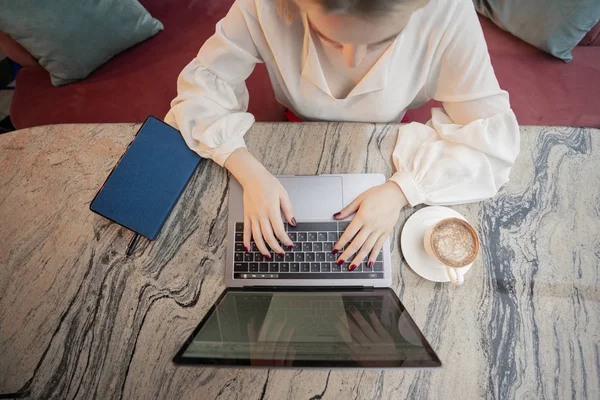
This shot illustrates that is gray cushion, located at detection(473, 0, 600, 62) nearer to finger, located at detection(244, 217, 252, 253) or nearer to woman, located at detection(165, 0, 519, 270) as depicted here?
woman, located at detection(165, 0, 519, 270)

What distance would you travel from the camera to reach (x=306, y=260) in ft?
2.21

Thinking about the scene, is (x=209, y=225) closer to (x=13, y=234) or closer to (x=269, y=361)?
(x=269, y=361)

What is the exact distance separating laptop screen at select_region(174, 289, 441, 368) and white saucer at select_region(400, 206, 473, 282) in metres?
0.08

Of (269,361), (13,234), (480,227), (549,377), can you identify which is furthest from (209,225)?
(549,377)

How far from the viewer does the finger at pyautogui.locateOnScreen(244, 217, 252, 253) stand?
691mm

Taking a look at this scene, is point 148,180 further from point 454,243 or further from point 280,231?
point 454,243


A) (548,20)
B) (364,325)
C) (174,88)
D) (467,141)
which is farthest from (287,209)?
A: (548,20)

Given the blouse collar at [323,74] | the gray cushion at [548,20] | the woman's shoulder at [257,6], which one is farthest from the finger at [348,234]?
the gray cushion at [548,20]

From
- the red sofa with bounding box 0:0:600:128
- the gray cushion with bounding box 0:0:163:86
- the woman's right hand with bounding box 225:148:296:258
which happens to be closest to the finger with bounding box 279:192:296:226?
the woman's right hand with bounding box 225:148:296:258

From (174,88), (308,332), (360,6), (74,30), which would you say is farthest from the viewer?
(174,88)

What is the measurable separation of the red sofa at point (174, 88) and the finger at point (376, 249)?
67 cm

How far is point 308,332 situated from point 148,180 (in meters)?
0.41

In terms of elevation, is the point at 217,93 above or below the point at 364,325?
above

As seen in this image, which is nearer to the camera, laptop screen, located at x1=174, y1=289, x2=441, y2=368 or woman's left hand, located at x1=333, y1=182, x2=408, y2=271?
laptop screen, located at x1=174, y1=289, x2=441, y2=368
